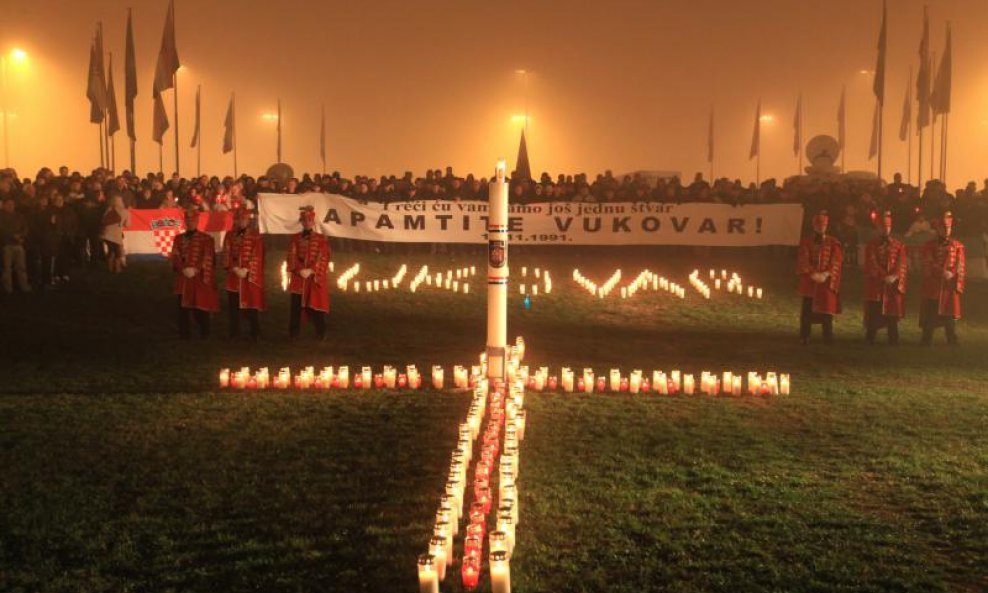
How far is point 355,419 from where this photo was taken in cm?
1062

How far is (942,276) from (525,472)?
10436 millimetres

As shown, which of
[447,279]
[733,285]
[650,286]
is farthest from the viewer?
[650,286]

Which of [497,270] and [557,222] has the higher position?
[557,222]

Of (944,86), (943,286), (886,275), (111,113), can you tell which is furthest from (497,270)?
(111,113)

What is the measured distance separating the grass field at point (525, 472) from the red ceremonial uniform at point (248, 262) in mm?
759

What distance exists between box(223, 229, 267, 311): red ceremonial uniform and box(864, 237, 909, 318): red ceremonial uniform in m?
9.19

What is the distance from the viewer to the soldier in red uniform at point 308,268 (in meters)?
15.6

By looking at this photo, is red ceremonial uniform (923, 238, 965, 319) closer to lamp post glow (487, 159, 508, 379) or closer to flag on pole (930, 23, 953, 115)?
lamp post glow (487, 159, 508, 379)

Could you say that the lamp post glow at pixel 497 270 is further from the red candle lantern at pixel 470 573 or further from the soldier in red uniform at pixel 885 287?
the soldier in red uniform at pixel 885 287

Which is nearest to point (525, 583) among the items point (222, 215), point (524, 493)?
point (524, 493)

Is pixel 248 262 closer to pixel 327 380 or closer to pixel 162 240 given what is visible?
pixel 327 380

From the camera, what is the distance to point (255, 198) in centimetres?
2580

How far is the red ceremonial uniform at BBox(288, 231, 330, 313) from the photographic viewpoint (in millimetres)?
15633

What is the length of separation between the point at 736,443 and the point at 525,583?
400 centimetres
